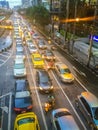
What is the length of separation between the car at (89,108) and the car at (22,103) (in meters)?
4.16

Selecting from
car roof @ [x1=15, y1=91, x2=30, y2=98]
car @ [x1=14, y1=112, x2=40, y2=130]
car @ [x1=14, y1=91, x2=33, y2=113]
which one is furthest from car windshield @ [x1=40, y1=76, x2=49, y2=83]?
car @ [x1=14, y1=112, x2=40, y2=130]

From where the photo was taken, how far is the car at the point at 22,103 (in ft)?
69.9

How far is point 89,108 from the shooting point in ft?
64.7

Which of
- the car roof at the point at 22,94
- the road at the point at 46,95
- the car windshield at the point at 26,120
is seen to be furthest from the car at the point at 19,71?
the car windshield at the point at 26,120

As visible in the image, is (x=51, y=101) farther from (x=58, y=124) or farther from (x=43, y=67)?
(x=43, y=67)

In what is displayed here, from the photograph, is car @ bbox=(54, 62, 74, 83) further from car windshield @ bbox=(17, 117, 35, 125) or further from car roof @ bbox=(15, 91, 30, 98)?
car windshield @ bbox=(17, 117, 35, 125)

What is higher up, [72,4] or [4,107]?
[72,4]

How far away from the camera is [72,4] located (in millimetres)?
64625

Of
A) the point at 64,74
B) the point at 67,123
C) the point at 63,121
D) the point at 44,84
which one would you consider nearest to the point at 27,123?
the point at 63,121

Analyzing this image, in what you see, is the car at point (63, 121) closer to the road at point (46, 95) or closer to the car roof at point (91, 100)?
the road at point (46, 95)

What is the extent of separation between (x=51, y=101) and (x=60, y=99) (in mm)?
2135

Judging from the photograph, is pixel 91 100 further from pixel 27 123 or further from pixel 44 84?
pixel 44 84

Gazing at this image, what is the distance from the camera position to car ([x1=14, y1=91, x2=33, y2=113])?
21306 mm

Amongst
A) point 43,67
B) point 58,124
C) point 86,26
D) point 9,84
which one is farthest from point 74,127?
point 86,26
